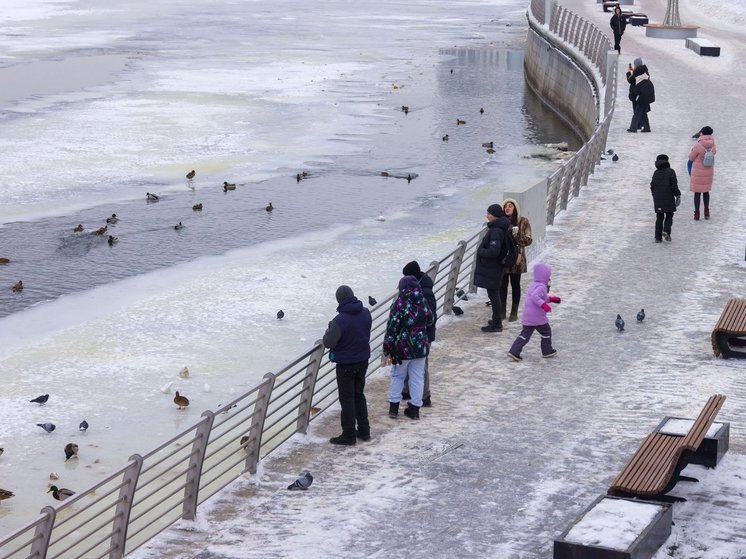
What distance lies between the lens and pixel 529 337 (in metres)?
13.4

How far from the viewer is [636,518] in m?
8.52

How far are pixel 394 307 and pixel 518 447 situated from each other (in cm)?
164

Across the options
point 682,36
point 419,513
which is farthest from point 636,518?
point 682,36

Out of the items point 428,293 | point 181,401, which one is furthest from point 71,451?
point 428,293

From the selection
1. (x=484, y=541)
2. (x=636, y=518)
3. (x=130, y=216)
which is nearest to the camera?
(x=636, y=518)

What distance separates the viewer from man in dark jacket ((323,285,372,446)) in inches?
425

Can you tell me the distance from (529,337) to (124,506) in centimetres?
565

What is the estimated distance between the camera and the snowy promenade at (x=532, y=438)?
926cm

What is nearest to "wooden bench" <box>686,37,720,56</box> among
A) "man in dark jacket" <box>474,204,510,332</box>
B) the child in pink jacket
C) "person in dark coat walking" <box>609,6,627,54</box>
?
"person in dark coat walking" <box>609,6,627,54</box>

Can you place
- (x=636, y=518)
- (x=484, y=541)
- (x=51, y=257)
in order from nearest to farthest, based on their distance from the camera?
1. (x=636, y=518)
2. (x=484, y=541)
3. (x=51, y=257)

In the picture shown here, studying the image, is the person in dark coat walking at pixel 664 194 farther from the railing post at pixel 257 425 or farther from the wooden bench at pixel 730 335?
the railing post at pixel 257 425

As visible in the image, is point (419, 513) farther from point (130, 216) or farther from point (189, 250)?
point (130, 216)

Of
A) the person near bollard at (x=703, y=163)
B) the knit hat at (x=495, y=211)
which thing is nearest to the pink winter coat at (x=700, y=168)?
the person near bollard at (x=703, y=163)

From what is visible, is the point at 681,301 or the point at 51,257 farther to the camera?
the point at 51,257
